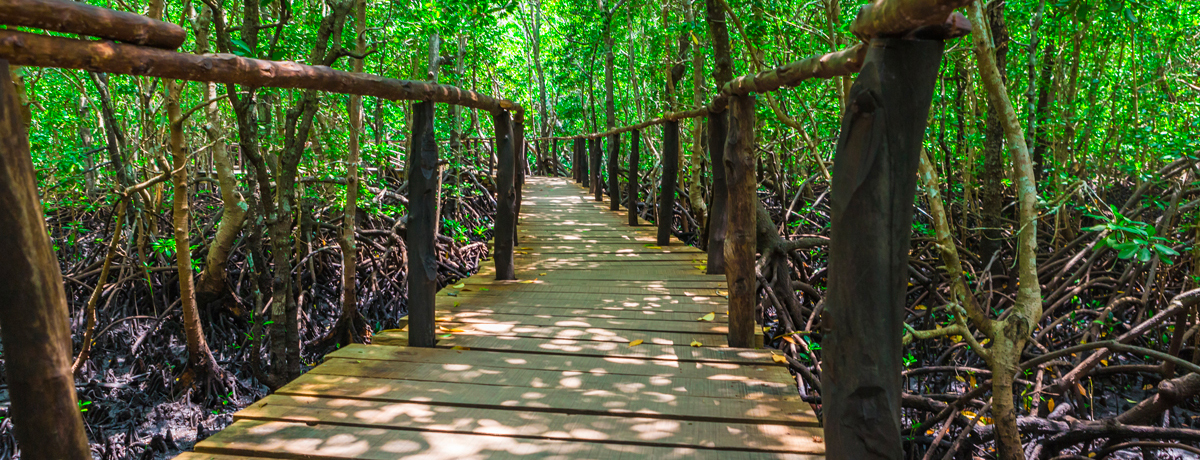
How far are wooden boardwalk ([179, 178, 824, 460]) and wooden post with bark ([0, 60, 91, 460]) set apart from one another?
66 cm

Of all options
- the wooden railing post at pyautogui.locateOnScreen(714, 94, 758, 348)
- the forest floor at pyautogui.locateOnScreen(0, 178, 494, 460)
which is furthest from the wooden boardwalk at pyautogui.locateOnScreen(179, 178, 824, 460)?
the forest floor at pyautogui.locateOnScreen(0, 178, 494, 460)

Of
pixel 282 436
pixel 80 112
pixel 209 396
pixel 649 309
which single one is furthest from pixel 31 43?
pixel 80 112

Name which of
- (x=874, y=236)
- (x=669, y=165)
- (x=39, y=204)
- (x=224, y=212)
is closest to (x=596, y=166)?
(x=669, y=165)

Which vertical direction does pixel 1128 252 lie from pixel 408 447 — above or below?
above

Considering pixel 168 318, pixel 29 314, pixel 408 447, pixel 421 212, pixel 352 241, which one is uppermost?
pixel 421 212

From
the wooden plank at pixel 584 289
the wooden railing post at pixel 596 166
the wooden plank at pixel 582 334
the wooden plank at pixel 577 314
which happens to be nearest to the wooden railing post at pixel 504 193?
the wooden plank at pixel 584 289

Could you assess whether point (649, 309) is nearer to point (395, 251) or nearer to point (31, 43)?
point (31, 43)

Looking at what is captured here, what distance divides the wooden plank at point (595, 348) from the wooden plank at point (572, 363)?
5 centimetres

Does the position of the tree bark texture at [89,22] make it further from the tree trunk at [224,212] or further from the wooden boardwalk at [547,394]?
the tree trunk at [224,212]

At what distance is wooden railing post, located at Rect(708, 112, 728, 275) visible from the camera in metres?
3.90

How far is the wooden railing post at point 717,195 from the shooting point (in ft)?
12.8

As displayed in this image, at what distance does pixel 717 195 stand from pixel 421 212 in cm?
196

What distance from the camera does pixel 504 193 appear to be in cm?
430

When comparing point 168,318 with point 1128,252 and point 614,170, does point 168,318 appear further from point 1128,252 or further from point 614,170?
point 1128,252
